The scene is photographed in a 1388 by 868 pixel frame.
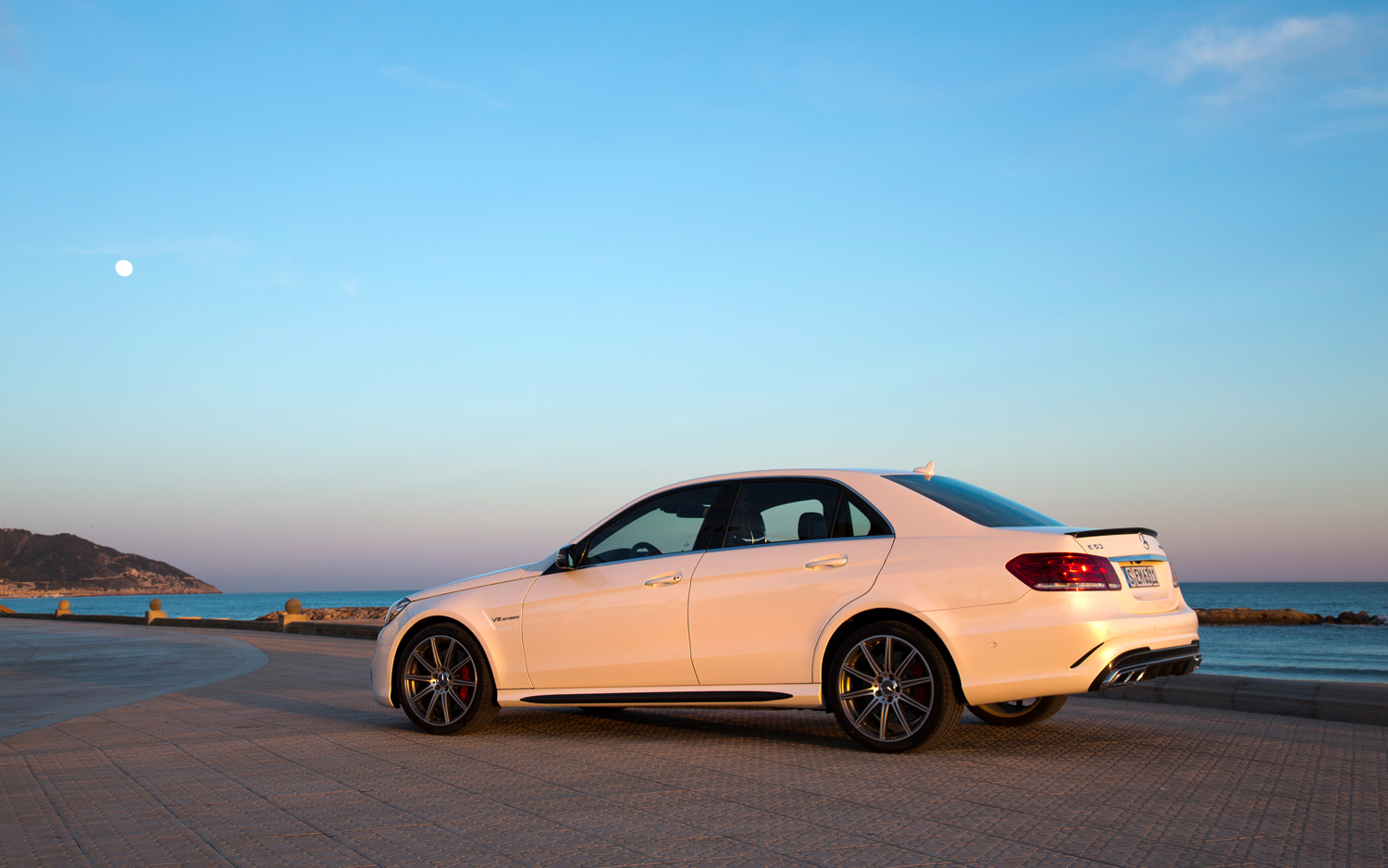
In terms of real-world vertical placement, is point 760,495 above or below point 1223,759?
above

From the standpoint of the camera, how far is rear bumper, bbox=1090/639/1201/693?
5.58 meters

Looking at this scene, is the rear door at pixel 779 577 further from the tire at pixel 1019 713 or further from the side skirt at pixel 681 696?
the tire at pixel 1019 713

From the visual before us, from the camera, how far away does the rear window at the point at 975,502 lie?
6.23 metres

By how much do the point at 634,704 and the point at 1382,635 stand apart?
61.8 meters

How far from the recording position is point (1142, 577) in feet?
19.5

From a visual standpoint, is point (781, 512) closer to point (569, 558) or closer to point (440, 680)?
point (569, 558)

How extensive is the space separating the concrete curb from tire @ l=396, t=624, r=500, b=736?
4617 mm

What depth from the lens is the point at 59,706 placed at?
10.1 m

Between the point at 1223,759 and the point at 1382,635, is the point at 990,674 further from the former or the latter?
the point at 1382,635

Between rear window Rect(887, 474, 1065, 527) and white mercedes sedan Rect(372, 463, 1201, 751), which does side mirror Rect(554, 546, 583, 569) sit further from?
rear window Rect(887, 474, 1065, 527)

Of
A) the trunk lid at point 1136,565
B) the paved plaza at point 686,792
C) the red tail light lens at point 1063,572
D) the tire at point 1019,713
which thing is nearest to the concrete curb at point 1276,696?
the paved plaza at point 686,792

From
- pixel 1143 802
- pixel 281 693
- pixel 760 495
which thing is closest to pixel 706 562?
pixel 760 495

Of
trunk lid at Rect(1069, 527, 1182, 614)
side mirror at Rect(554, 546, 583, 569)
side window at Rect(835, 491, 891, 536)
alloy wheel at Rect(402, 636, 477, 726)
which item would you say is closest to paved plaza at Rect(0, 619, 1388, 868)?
alloy wheel at Rect(402, 636, 477, 726)

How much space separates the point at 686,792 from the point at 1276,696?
5.28m
